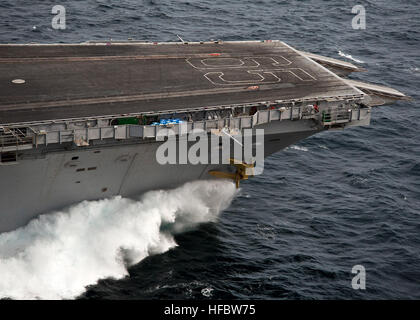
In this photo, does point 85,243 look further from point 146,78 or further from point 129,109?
point 146,78

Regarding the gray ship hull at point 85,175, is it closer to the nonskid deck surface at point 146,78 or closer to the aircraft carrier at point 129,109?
the aircraft carrier at point 129,109

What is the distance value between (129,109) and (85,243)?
7910 mm

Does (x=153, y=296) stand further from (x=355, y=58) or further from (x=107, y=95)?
(x=355, y=58)

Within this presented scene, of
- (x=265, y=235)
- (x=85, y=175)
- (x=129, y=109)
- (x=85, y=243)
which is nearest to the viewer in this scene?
(x=85, y=175)

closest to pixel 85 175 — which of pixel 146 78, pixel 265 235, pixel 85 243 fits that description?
pixel 85 243

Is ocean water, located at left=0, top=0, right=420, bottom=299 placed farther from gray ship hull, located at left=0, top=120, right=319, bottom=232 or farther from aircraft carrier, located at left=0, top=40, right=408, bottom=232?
aircraft carrier, located at left=0, top=40, right=408, bottom=232

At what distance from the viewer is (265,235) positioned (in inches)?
1585

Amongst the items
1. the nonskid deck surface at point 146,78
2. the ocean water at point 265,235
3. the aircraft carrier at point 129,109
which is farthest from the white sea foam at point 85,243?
the nonskid deck surface at point 146,78

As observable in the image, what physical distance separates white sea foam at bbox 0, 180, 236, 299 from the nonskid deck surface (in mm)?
5552

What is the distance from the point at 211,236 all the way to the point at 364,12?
5683cm

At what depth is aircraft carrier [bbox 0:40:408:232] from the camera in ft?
108

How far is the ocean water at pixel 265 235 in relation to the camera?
34.9 metres

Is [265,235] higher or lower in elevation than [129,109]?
lower

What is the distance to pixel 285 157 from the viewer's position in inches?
2010
